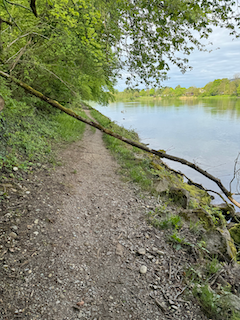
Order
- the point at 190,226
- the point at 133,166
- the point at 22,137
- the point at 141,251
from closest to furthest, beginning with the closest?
the point at 141,251 → the point at 190,226 → the point at 22,137 → the point at 133,166

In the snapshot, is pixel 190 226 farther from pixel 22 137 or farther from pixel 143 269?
pixel 22 137

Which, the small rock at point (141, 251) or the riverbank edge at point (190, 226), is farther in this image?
the small rock at point (141, 251)

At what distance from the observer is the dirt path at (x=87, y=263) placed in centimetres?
249

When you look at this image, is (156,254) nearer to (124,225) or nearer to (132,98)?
(124,225)

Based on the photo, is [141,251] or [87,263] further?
[141,251]

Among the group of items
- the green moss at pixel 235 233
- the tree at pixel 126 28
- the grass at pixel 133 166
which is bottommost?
the green moss at pixel 235 233

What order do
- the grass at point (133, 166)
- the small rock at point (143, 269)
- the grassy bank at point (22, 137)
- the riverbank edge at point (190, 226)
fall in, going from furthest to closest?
the grass at point (133, 166) → the grassy bank at point (22, 137) → the small rock at point (143, 269) → the riverbank edge at point (190, 226)

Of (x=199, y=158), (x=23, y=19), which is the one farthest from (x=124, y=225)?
(x=199, y=158)

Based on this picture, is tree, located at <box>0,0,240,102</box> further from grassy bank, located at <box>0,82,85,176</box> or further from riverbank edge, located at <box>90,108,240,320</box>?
riverbank edge, located at <box>90,108,240,320</box>

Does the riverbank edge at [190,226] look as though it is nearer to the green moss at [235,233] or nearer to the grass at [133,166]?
the grass at [133,166]

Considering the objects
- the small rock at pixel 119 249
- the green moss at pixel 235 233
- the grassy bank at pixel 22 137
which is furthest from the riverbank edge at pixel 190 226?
the grassy bank at pixel 22 137

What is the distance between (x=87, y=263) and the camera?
3.14 meters

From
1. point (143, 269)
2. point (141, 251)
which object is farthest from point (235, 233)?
point (143, 269)

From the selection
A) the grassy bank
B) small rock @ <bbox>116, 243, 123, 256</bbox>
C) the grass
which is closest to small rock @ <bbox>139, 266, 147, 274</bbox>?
small rock @ <bbox>116, 243, 123, 256</bbox>
